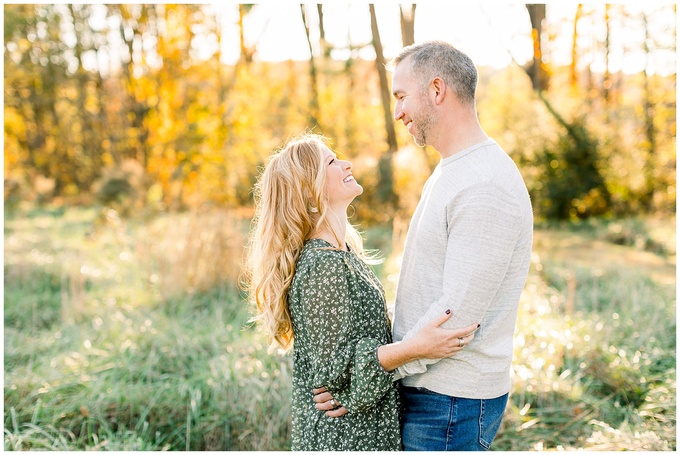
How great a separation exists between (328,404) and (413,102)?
3.47ft

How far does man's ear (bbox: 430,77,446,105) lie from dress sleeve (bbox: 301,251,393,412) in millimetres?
613

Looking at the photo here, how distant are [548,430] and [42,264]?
646cm

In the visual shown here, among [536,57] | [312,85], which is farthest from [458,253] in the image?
[536,57]

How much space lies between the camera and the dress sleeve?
1.96 meters

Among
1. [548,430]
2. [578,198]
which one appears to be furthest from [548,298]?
[578,198]

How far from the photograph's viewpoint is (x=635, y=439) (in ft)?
11.1

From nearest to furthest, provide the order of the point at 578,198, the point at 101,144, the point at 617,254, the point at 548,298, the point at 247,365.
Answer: the point at 247,365
the point at 548,298
the point at 617,254
the point at 578,198
the point at 101,144

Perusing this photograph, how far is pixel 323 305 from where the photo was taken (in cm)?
198

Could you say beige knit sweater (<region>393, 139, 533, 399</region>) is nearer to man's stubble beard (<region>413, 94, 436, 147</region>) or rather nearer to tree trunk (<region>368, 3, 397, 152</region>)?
man's stubble beard (<region>413, 94, 436, 147</region>)

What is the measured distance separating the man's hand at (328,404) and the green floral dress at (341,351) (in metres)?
0.03

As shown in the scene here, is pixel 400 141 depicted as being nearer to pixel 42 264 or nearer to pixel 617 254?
pixel 617 254

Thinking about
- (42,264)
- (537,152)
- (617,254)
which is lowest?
(617,254)

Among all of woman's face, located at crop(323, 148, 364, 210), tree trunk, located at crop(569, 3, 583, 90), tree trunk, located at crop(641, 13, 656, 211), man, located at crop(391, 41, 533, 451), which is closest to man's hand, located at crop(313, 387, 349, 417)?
man, located at crop(391, 41, 533, 451)

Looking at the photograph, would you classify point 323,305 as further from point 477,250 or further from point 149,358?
point 149,358
